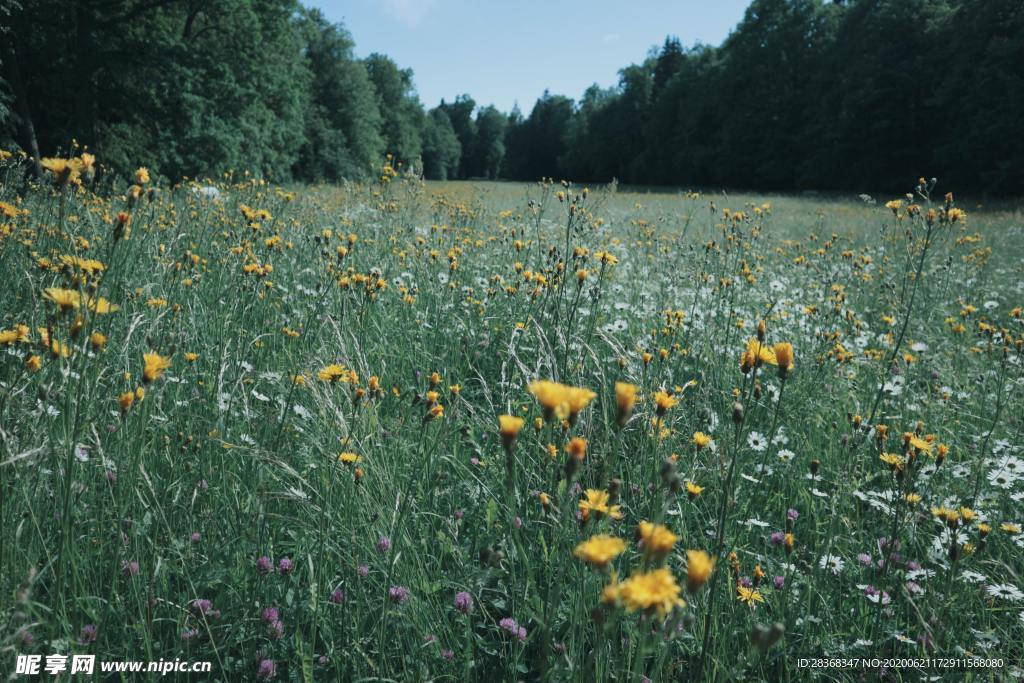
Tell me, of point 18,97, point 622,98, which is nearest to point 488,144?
point 622,98

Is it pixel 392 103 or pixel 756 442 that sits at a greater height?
pixel 392 103

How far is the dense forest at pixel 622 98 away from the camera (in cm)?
1373

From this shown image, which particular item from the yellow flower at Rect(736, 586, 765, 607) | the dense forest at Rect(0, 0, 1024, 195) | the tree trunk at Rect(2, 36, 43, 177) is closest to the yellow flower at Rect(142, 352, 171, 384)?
the yellow flower at Rect(736, 586, 765, 607)

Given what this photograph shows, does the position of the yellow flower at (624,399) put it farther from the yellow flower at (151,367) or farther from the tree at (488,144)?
the tree at (488,144)

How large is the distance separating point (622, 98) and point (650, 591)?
58299 mm

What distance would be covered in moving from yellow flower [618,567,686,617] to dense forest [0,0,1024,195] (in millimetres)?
4070

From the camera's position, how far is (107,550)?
1585 millimetres

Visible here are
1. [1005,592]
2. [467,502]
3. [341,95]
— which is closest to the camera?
[1005,592]

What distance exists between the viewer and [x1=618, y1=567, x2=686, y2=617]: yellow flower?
730 millimetres

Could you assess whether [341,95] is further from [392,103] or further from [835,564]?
[835,564]

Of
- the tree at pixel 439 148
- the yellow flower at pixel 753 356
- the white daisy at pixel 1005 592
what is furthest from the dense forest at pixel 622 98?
the white daisy at pixel 1005 592

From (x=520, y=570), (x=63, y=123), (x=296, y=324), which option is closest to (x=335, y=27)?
(x=63, y=123)

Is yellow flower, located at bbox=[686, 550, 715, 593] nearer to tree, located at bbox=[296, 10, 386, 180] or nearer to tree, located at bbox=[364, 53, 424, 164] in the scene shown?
tree, located at bbox=[296, 10, 386, 180]

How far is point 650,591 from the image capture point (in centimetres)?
76
